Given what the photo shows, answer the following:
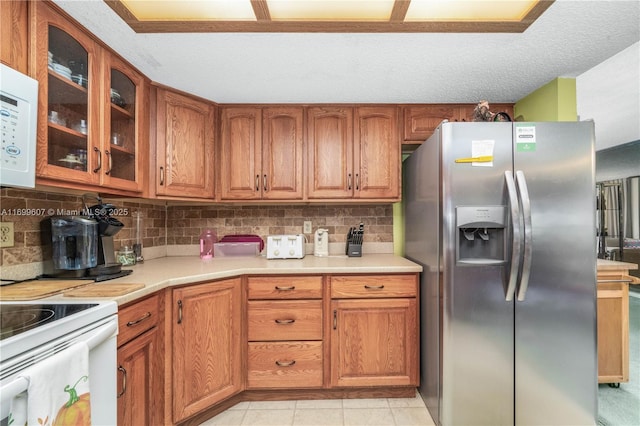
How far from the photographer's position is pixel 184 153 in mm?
2070

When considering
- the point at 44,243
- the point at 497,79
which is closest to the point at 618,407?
the point at 497,79

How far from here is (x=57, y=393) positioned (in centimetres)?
83

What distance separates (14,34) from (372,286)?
6.88 ft

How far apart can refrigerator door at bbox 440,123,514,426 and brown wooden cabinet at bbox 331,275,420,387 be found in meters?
0.37

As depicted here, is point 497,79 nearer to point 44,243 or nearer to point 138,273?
point 138,273

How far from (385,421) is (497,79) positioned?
7.53 feet

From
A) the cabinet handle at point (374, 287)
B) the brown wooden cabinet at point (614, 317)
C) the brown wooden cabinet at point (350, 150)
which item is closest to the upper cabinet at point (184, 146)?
the brown wooden cabinet at point (350, 150)

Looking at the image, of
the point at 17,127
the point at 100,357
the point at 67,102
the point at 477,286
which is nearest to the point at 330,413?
the point at 477,286

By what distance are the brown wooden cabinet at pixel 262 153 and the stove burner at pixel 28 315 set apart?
130 centimetres

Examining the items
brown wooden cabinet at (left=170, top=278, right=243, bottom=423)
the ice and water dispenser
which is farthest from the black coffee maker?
the ice and water dispenser

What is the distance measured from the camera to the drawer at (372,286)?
1.89 metres

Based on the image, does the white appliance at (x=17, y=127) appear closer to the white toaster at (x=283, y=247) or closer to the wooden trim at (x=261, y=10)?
the wooden trim at (x=261, y=10)

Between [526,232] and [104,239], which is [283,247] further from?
[526,232]

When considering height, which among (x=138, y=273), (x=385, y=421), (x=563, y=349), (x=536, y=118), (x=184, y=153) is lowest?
(x=385, y=421)
